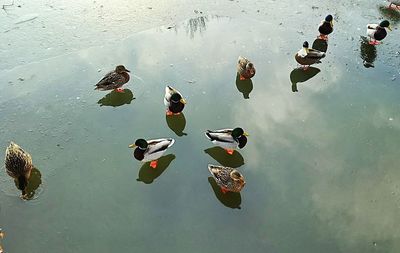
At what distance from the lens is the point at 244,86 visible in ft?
23.6

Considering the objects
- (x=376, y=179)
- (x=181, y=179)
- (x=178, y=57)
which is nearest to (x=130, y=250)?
(x=181, y=179)

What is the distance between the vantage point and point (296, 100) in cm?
689

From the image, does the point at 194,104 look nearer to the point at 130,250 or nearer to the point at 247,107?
the point at 247,107

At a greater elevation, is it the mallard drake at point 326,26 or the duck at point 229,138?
the mallard drake at point 326,26

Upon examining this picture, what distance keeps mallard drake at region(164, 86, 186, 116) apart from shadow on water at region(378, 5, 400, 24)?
5.59 meters

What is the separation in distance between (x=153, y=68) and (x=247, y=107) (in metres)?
1.99

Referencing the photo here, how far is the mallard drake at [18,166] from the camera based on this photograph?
518 cm

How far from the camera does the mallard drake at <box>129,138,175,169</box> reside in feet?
18.0

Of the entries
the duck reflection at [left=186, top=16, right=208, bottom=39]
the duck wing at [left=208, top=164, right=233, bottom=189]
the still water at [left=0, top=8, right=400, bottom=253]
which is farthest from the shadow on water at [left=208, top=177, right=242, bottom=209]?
the duck reflection at [left=186, top=16, right=208, bottom=39]

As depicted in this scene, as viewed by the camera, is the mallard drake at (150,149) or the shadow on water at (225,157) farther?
the shadow on water at (225,157)

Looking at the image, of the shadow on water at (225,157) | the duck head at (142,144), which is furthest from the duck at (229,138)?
the duck head at (142,144)

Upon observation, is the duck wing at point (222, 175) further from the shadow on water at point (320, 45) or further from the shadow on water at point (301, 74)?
the shadow on water at point (320, 45)

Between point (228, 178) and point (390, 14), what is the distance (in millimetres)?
6470

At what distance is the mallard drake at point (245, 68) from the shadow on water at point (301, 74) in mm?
844
